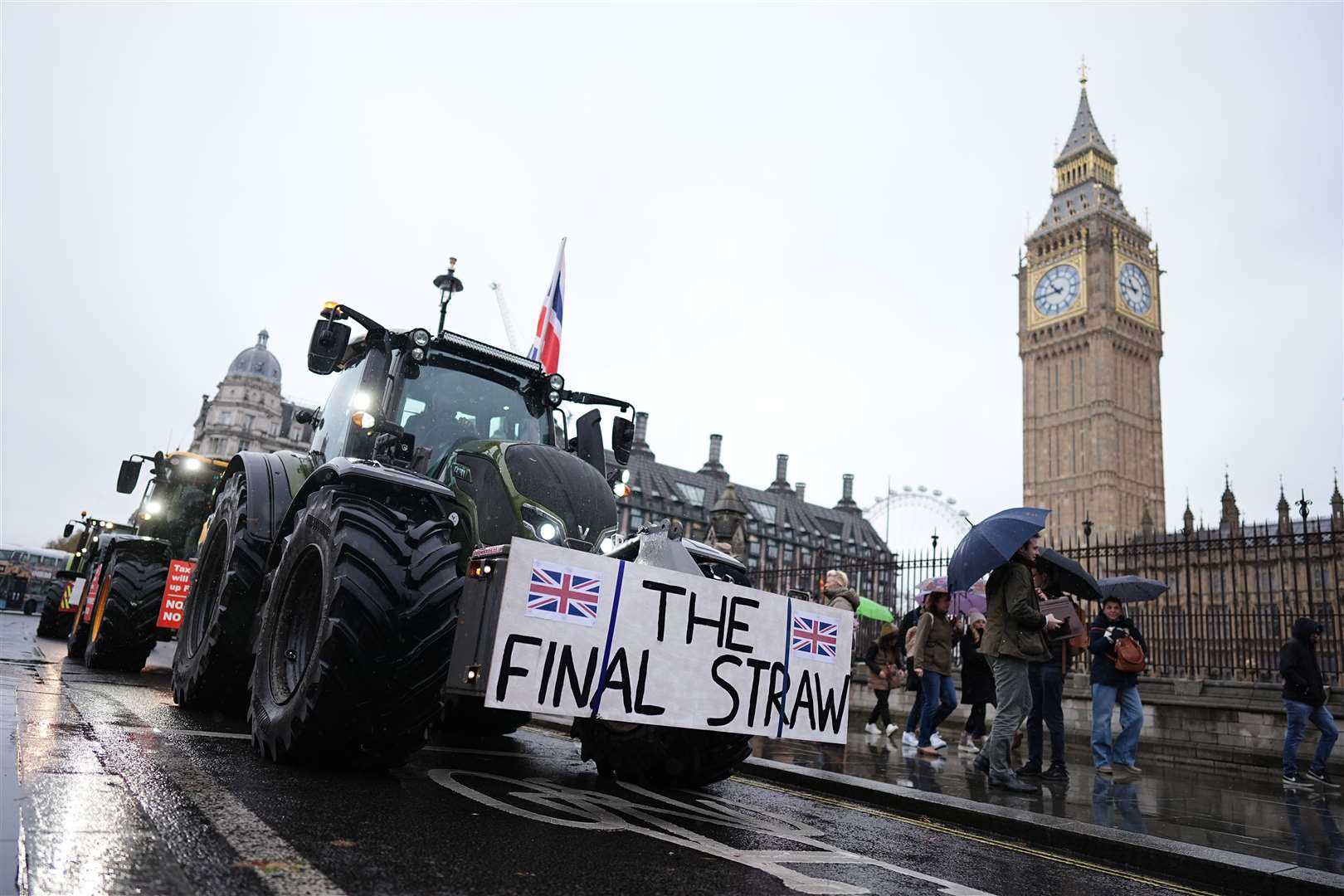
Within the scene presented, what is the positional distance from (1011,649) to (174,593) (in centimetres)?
904

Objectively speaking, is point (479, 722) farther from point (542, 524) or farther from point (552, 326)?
point (552, 326)

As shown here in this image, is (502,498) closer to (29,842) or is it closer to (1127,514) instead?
(29,842)

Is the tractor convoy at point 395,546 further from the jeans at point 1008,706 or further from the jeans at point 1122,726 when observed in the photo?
the jeans at point 1122,726

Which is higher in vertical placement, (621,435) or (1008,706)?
(621,435)

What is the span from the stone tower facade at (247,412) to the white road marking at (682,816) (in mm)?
87950

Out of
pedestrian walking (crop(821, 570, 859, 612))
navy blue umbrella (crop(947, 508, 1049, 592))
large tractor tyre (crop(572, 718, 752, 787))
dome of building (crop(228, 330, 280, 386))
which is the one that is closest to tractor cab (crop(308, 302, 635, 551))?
large tractor tyre (crop(572, 718, 752, 787))

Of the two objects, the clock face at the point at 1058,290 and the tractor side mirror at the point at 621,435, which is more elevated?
the clock face at the point at 1058,290

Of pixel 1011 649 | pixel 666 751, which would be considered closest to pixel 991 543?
pixel 1011 649

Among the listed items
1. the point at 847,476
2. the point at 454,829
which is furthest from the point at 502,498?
the point at 847,476

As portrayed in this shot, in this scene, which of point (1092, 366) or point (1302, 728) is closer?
point (1302, 728)

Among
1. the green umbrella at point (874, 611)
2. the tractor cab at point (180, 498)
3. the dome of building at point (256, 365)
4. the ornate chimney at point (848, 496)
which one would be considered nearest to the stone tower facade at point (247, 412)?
the dome of building at point (256, 365)

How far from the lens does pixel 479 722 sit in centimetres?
749

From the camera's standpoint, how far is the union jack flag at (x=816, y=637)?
5332 millimetres

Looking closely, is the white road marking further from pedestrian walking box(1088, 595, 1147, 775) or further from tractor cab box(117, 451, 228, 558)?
tractor cab box(117, 451, 228, 558)
